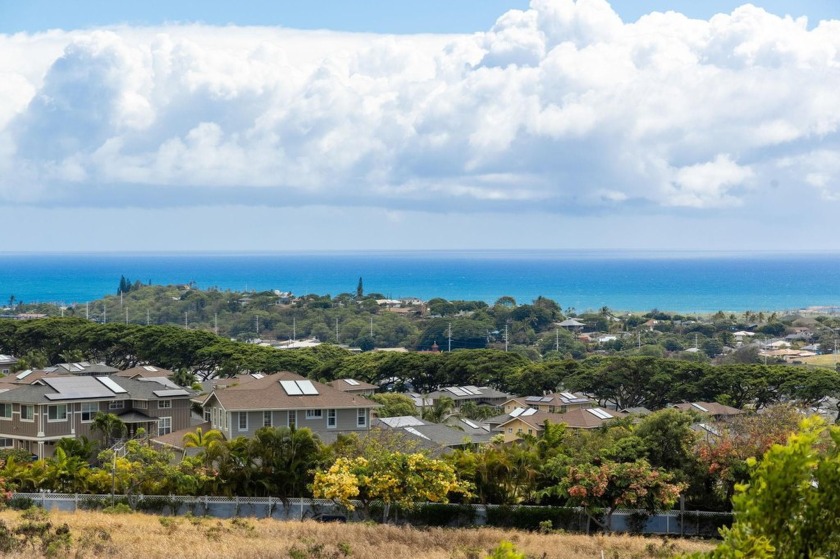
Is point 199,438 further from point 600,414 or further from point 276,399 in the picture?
point 600,414

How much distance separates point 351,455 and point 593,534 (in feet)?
23.8

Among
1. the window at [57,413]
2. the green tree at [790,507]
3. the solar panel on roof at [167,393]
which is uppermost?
the green tree at [790,507]

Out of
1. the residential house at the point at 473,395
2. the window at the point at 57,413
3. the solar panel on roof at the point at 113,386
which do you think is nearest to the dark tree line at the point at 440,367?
the residential house at the point at 473,395

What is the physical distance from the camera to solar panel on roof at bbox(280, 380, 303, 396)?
131 feet

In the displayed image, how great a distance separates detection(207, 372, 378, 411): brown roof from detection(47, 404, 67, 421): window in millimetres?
5198

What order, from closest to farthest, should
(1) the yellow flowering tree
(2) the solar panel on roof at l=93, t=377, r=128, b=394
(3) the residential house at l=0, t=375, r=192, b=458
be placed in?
(1) the yellow flowering tree < (3) the residential house at l=0, t=375, r=192, b=458 < (2) the solar panel on roof at l=93, t=377, r=128, b=394

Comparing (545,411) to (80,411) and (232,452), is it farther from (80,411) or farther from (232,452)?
(232,452)

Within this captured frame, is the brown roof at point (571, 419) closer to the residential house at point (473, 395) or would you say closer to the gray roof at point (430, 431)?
the gray roof at point (430, 431)

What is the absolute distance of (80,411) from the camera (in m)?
40.4

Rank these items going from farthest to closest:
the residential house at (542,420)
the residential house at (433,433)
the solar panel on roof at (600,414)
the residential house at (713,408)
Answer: the residential house at (713,408) < the solar panel on roof at (600,414) < the residential house at (542,420) < the residential house at (433,433)

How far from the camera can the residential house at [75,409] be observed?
3931 cm

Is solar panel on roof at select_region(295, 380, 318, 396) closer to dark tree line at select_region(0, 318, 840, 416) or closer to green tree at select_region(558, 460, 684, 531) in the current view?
green tree at select_region(558, 460, 684, 531)

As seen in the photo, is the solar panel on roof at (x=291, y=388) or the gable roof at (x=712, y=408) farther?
the gable roof at (x=712, y=408)

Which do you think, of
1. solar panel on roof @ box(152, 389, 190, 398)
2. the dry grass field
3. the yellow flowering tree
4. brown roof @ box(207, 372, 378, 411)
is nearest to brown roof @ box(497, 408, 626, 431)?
brown roof @ box(207, 372, 378, 411)
